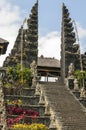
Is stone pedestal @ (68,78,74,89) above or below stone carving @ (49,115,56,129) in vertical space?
above

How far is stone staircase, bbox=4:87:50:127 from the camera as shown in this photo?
29.8 metres

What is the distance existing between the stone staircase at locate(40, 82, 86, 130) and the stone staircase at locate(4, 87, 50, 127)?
707mm

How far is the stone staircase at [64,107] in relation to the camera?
97.5 ft

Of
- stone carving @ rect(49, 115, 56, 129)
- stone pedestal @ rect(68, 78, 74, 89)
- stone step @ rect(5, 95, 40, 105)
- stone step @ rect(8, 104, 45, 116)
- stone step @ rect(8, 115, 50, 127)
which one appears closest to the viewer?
stone carving @ rect(49, 115, 56, 129)

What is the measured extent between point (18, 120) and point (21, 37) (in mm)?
17732

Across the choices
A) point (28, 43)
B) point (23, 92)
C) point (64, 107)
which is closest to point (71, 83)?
point (23, 92)

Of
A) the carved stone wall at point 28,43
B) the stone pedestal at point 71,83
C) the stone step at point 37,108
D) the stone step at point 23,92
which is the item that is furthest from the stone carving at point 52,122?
the carved stone wall at point 28,43

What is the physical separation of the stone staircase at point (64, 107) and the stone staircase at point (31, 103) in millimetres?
707

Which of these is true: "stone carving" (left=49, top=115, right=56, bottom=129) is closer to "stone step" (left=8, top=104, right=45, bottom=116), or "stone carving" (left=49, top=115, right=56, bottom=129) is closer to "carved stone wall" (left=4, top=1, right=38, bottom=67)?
"stone step" (left=8, top=104, right=45, bottom=116)

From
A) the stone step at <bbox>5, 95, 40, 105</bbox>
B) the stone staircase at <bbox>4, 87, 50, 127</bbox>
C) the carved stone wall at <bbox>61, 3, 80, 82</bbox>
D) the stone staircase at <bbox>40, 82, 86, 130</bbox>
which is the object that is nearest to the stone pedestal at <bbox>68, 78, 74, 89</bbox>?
the stone staircase at <bbox>40, 82, 86, 130</bbox>

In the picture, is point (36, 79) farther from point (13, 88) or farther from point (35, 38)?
point (35, 38)

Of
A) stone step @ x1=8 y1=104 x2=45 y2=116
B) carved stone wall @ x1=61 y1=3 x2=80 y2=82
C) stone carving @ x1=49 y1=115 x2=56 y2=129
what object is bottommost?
stone carving @ x1=49 y1=115 x2=56 y2=129

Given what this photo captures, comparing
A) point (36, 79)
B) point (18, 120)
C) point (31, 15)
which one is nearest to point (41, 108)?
point (18, 120)

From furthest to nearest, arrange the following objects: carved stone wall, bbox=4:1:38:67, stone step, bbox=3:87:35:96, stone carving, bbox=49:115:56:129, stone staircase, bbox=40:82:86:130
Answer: carved stone wall, bbox=4:1:38:67, stone step, bbox=3:87:35:96, stone staircase, bbox=40:82:86:130, stone carving, bbox=49:115:56:129
